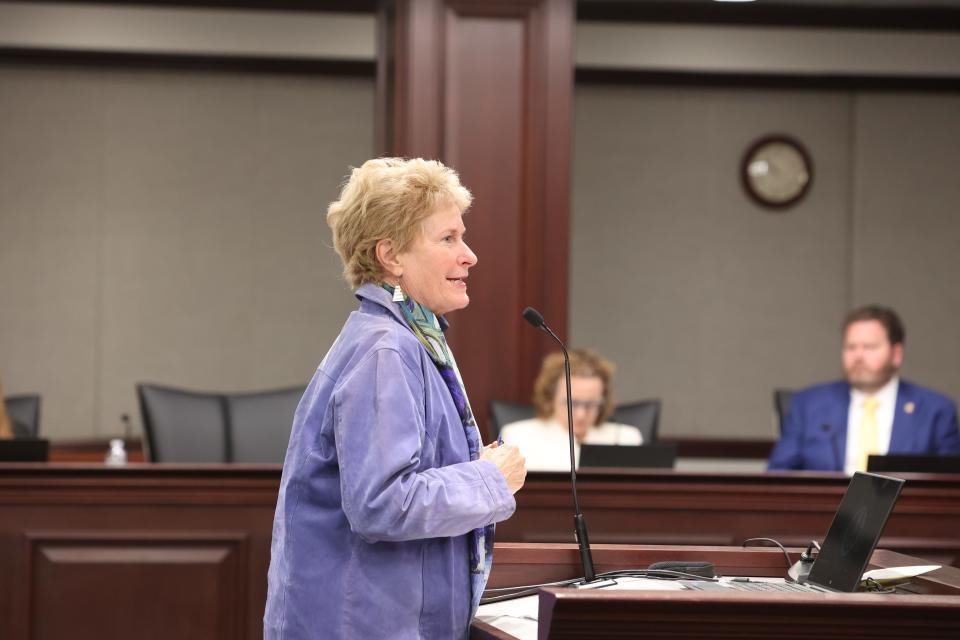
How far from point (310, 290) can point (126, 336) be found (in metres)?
1.00

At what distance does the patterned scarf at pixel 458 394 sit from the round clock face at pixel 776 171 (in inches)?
196

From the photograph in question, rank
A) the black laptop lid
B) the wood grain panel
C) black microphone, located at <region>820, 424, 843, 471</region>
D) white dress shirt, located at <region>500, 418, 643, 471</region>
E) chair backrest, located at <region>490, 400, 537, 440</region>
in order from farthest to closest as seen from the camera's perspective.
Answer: chair backrest, located at <region>490, 400, 537, 440</region> < white dress shirt, located at <region>500, 418, 643, 471</region> < black microphone, located at <region>820, 424, 843, 471</region> < the wood grain panel < the black laptop lid

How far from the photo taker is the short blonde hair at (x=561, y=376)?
4.26 m

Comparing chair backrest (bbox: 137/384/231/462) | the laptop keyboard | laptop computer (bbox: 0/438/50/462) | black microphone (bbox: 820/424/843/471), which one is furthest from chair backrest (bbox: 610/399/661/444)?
the laptop keyboard

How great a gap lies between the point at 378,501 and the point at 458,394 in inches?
10.6

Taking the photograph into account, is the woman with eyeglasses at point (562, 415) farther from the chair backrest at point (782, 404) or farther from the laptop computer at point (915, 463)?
the laptop computer at point (915, 463)

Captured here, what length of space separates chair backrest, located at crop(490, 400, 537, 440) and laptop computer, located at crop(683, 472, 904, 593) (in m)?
2.57

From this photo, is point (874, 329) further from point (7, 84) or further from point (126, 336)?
point (7, 84)

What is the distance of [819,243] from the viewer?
6496 mm

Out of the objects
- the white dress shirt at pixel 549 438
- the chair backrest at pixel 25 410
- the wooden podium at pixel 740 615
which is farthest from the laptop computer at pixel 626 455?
the chair backrest at pixel 25 410

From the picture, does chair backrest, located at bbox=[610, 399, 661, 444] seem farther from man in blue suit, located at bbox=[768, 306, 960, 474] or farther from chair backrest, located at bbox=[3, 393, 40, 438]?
chair backrest, located at bbox=[3, 393, 40, 438]

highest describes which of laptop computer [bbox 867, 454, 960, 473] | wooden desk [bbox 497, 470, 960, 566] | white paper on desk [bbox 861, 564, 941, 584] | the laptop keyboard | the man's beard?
the man's beard

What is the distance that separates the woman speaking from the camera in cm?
159

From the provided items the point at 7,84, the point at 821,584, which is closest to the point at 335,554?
the point at 821,584
